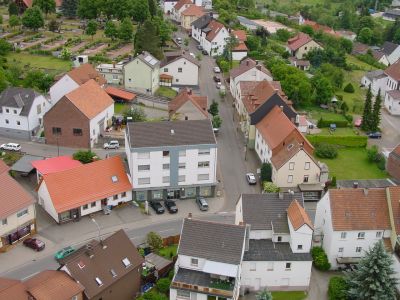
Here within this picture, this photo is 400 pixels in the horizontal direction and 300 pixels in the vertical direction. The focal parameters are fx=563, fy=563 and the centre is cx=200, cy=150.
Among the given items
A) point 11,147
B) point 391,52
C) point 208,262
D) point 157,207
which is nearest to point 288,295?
point 208,262

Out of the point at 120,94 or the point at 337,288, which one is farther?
the point at 120,94

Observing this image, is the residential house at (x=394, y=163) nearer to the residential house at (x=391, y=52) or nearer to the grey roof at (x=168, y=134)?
the grey roof at (x=168, y=134)

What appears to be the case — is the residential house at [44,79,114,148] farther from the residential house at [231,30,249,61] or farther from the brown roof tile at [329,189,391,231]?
the residential house at [231,30,249,61]

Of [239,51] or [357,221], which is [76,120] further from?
[239,51]

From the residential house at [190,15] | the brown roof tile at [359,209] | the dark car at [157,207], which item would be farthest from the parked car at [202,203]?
the residential house at [190,15]

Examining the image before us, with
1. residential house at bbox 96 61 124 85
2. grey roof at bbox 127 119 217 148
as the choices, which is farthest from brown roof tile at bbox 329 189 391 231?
residential house at bbox 96 61 124 85

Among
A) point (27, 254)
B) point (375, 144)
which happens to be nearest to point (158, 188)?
point (27, 254)
